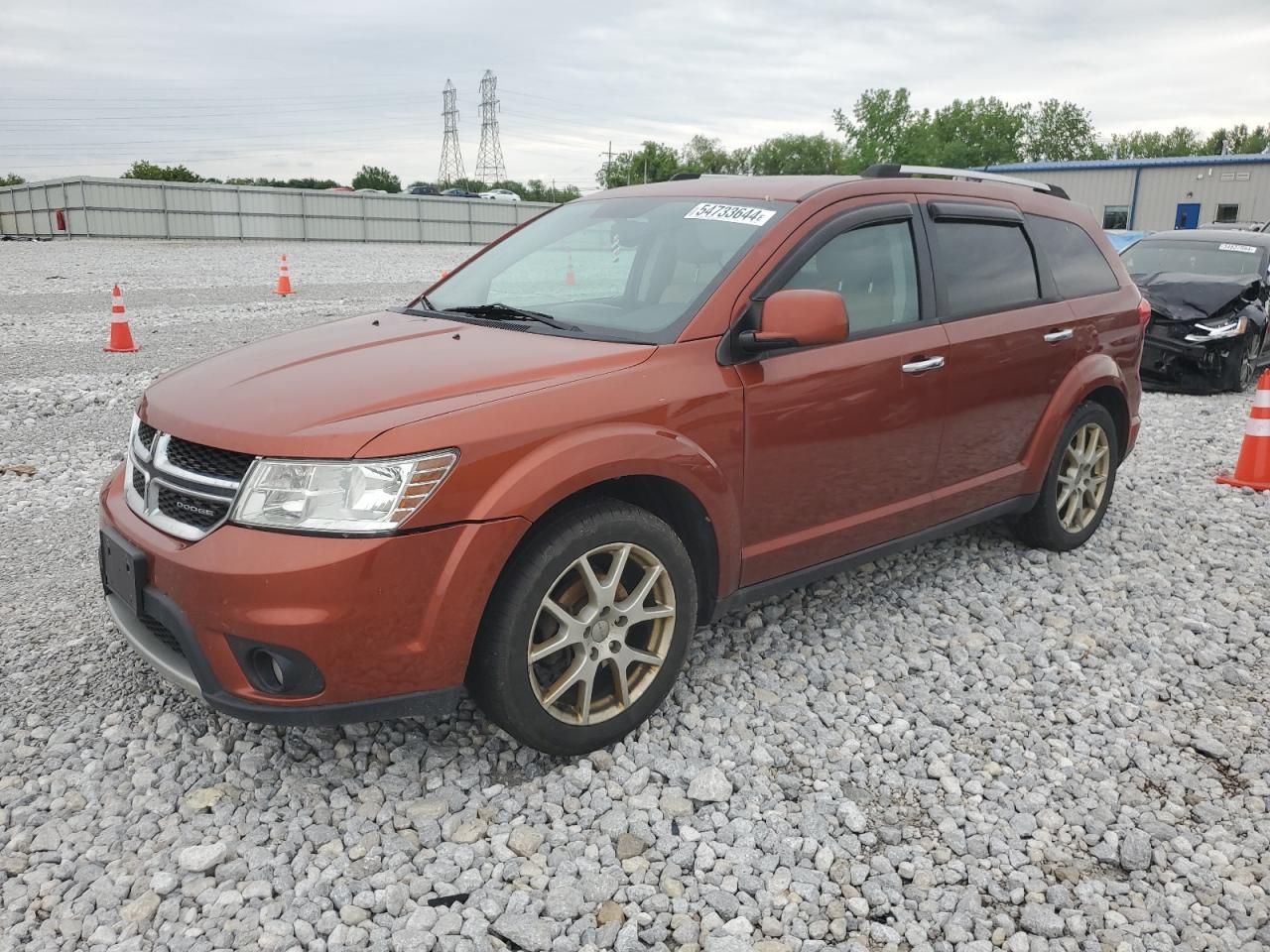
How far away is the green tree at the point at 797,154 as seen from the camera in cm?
12162

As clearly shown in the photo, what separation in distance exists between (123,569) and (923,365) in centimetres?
296

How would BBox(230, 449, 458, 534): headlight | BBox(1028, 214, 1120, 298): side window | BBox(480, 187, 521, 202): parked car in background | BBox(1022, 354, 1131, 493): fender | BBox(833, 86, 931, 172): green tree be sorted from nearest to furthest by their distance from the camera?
BBox(230, 449, 458, 534): headlight, BBox(1022, 354, 1131, 493): fender, BBox(1028, 214, 1120, 298): side window, BBox(480, 187, 521, 202): parked car in background, BBox(833, 86, 931, 172): green tree

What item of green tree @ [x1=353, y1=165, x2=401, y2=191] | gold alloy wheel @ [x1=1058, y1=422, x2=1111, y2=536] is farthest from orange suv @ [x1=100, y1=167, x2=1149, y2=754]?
green tree @ [x1=353, y1=165, x2=401, y2=191]

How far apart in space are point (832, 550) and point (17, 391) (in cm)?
789

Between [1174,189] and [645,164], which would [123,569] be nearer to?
[1174,189]

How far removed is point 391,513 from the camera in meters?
2.77

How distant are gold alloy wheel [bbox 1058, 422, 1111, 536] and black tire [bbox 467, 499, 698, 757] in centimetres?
270

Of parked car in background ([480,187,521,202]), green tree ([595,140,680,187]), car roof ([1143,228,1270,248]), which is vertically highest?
green tree ([595,140,680,187])

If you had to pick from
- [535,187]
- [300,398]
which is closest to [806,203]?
[300,398]

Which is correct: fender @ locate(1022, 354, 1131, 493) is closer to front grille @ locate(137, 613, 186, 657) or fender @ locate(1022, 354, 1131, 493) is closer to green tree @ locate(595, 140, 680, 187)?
front grille @ locate(137, 613, 186, 657)

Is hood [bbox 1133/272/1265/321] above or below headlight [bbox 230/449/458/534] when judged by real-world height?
above

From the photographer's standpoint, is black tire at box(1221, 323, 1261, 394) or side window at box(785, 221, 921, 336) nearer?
side window at box(785, 221, 921, 336)

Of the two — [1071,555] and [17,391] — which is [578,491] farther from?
[17,391]

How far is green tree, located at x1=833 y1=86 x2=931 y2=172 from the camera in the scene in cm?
9006
